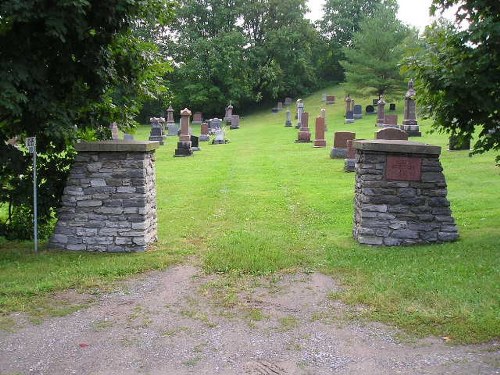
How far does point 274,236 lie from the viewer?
9.19 meters

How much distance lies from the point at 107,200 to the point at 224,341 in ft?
13.2

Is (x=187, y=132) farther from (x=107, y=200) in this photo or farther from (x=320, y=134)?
(x=107, y=200)

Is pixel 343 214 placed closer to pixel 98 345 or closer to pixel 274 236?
pixel 274 236

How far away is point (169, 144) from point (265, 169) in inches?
486

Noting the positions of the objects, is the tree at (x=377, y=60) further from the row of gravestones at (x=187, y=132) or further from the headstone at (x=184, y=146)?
the headstone at (x=184, y=146)

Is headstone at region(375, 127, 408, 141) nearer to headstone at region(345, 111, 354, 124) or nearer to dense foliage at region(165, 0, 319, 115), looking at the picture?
headstone at region(345, 111, 354, 124)

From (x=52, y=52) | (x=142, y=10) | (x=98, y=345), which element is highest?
(x=142, y=10)

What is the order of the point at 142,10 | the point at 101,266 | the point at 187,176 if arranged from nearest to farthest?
the point at 101,266, the point at 142,10, the point at 187,176

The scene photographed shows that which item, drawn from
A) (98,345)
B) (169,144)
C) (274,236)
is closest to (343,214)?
Answer: (274,236)

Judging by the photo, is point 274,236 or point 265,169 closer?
point 274,236

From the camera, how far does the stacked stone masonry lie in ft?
27.2

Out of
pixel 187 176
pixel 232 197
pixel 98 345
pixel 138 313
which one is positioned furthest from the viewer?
pixel 187 176

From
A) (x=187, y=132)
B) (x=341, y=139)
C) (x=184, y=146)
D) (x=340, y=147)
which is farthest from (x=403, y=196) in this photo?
(x=187, y=132)

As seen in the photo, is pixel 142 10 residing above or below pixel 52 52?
above
